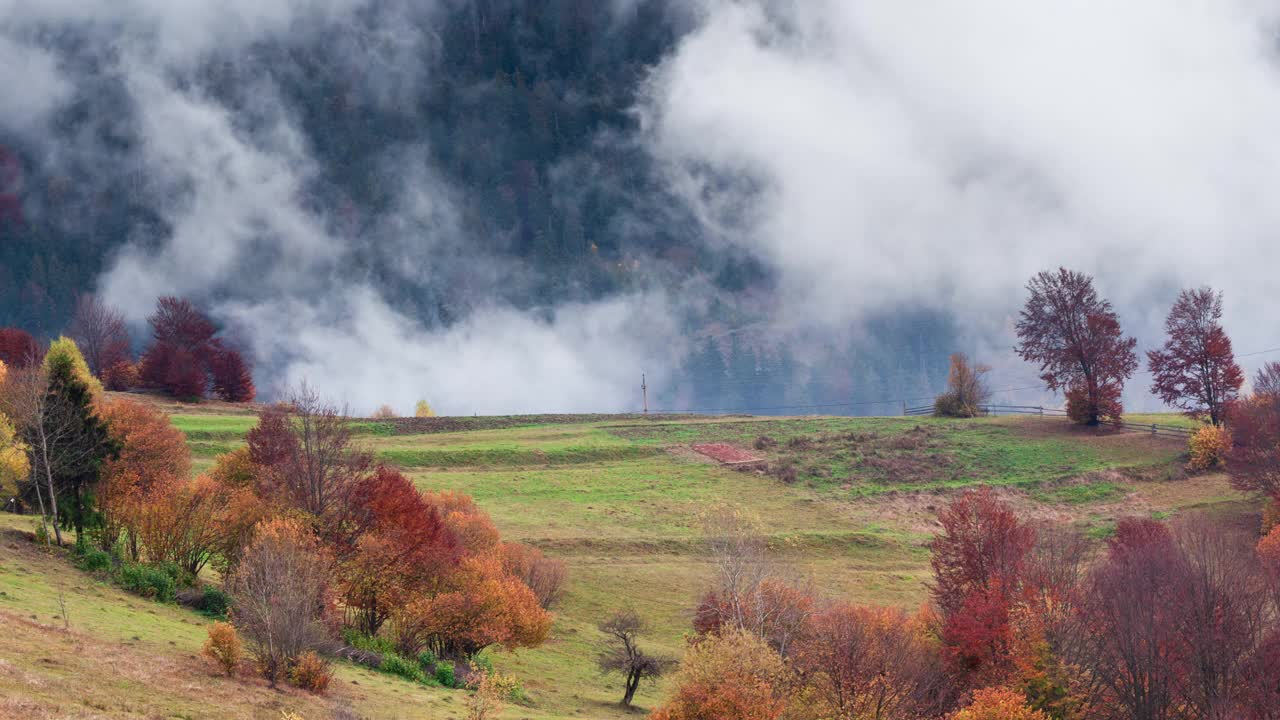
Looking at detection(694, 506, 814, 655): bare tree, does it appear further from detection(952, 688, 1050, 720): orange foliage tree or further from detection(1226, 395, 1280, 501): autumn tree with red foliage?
detection(1226, 395, 1280, 501): autumn tree with red foliage

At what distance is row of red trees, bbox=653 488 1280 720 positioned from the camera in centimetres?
3247

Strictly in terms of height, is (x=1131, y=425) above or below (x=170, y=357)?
below

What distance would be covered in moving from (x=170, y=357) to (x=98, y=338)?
1607 centimetres

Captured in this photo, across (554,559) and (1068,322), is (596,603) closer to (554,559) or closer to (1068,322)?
(554,559)

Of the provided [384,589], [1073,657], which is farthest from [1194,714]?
[384,589]

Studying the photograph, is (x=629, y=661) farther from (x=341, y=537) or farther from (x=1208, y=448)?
(x=1208, y=448)

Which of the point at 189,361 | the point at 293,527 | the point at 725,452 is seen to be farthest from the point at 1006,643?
the point at 189,361

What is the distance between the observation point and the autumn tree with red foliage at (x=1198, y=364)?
80375 mm

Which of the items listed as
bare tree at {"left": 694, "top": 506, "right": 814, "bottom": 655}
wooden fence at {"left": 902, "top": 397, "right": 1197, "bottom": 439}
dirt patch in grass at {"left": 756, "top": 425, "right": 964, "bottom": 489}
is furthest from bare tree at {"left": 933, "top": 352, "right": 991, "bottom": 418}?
bare tree at {"left": 694, "top": 506, "right": 814, "bottom": 655}

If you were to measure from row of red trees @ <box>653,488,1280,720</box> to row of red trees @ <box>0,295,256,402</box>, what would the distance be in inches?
3924

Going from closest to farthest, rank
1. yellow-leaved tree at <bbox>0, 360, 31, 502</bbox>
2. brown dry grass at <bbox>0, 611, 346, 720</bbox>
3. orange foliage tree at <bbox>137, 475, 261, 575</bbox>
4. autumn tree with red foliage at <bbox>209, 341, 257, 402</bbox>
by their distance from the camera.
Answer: brown dry grass at <bbox>0, 611, 346, 720</bbox>, yellow-leaved tree at <bbox>0, 360, 31, 502</bbox>, orange foliage tree at <bbox>137, 475, 261, 575</bbox>, autumn tree with red foliage at <bbox>209, 341, 257, 402</bbox>

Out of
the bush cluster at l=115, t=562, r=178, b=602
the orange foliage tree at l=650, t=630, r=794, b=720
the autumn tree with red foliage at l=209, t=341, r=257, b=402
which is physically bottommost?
the orange foliage tree at l=650, t=630, r=794, b=720

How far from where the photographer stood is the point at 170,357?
390 ft

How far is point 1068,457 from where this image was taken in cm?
8156
